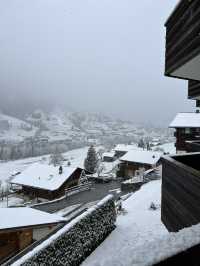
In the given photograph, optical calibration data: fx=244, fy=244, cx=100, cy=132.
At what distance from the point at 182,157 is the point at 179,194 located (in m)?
1.16

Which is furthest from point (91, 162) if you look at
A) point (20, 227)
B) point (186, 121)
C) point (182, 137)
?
point (20, 227)

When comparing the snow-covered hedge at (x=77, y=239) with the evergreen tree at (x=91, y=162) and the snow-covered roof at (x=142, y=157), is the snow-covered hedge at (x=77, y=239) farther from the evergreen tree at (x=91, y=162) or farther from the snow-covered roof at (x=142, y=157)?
the evergreen tree at (x=91, y=162)

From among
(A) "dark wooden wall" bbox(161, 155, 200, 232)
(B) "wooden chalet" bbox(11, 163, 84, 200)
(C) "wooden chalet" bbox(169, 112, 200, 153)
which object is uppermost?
(C) "wooden chalet" bbox(169, 112, 200, 153)

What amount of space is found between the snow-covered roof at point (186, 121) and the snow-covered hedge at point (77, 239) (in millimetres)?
17897

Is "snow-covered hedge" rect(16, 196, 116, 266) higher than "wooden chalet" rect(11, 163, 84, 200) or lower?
higher

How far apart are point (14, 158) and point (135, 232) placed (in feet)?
430

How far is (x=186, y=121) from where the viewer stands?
28203 mm

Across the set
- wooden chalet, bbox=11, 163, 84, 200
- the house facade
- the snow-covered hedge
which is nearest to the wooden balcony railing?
the house facade

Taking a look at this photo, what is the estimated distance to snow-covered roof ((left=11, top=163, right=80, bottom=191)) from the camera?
113ft

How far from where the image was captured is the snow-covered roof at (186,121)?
27.3m

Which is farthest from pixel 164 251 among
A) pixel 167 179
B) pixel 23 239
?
pixel 23 239

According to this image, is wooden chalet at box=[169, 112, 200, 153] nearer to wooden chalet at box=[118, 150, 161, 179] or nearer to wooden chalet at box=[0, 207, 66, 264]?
wooden chalet at box=[118, 150, 161, 179]

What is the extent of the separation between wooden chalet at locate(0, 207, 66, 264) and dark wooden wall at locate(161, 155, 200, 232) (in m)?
8.67

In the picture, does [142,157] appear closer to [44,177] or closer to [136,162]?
[136,162]
